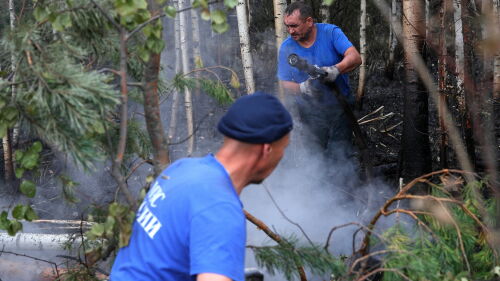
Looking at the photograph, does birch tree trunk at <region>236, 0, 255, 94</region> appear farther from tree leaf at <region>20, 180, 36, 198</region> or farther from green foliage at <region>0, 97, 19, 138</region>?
green foliage at <region>0, 97, 19, 138</region>

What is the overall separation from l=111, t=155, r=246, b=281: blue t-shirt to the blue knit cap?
15 centimetres

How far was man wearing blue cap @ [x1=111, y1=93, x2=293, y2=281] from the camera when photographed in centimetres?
204

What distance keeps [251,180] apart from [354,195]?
12.9 feet

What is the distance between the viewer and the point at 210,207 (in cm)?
208

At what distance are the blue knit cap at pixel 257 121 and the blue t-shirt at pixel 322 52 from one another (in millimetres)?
3645

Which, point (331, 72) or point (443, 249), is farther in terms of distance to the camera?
point (331, 72)

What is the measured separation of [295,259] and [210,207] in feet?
2.83

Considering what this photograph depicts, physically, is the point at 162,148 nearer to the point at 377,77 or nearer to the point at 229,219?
the point at 229,219

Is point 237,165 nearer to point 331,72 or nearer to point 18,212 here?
point 18,212

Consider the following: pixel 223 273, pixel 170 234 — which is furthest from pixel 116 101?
pixel 223 273

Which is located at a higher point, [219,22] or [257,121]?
[219,22]

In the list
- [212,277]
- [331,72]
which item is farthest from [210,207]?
[331,72]

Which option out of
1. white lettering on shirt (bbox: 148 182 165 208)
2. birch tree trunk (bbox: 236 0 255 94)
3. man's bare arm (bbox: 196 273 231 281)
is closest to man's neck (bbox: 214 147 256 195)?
white lettering on shirt (bbox: 148 182 165 208)

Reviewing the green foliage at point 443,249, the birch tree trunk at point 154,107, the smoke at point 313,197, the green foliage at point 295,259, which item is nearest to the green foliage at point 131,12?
the birch tree trunk at point 154,107
